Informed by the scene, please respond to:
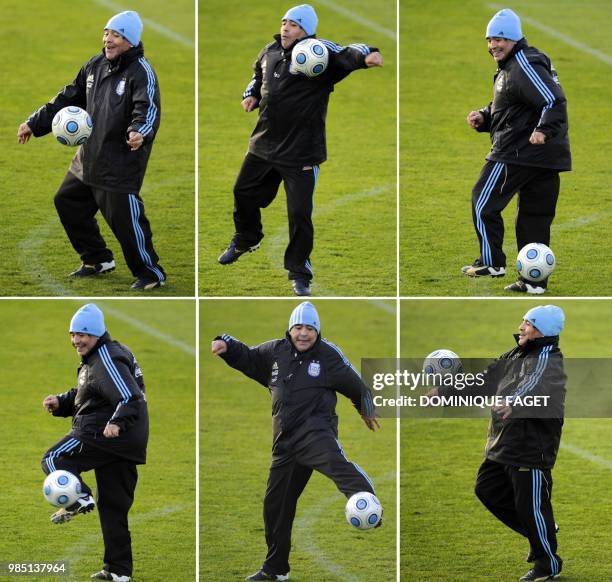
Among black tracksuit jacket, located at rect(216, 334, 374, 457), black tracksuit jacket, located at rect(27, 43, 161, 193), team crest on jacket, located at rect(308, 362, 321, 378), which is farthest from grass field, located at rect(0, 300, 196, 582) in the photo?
black tracksuit jacket, located at rect(27, 43, 161, 193)

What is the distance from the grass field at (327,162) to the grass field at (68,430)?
1.86 m

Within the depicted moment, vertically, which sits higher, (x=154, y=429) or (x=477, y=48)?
(x=477, y=48)

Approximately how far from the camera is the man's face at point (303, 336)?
12.0 meters

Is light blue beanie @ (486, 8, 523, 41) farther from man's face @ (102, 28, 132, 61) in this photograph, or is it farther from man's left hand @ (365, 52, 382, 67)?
man's face @ (102, 28, 132, 61)

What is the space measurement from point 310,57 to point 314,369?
2.31 meters

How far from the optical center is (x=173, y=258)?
1425cm

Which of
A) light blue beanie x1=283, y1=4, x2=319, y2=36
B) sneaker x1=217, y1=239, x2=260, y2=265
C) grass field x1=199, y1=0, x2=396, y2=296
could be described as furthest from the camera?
grass field x1=199, y1=0, x2=396, y2=296

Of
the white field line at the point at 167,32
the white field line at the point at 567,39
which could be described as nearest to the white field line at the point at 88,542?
the white field line at the point at 167,32

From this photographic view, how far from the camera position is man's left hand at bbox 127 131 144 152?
39.9 feet

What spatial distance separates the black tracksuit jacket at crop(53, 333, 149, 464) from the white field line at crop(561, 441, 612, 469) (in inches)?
180

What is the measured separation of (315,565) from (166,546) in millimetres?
1215

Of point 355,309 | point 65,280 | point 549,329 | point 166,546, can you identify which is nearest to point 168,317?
point 355,309

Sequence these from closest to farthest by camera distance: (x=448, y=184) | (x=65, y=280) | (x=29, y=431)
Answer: (x=65, y=280) < (x=29, y=431) < (x=448, y=184)

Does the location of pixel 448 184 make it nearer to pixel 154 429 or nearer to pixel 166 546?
pixel 154 429
